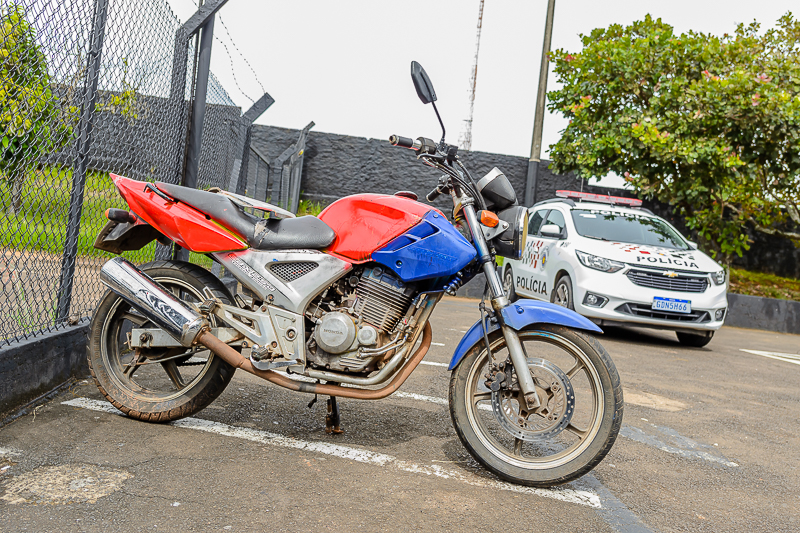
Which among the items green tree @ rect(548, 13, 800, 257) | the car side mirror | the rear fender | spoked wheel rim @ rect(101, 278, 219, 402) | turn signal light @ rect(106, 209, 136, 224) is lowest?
spoked wheel rim @ rect(101, 278, 219, 402)

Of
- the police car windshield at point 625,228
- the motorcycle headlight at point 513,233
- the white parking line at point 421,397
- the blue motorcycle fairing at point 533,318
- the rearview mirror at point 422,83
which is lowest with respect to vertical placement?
the white parking line at point 421,397

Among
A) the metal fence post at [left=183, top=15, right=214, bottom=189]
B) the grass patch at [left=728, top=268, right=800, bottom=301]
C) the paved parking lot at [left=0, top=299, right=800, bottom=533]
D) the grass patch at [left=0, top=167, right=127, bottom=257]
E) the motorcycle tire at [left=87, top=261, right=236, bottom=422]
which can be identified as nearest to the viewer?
the paved parking lot at [left=0, top=299, right=800, bottom=533]

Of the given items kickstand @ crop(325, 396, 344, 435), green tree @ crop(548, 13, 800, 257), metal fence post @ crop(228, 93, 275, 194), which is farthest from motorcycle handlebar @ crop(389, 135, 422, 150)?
green tree @ crop(548, 13, 800, 257)

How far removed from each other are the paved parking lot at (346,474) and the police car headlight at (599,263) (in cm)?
368

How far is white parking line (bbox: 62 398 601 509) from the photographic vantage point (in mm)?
3100

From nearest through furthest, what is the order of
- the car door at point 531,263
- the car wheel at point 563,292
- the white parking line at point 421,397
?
the white parking line at point 421,397
the car wheel at point 563,292
the car door at point 531,263

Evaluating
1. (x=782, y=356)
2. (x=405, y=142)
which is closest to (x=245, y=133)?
(x=405, y=142)

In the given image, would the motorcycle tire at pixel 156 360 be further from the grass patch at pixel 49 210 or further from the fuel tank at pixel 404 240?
the fuel tank at pixel 404 240

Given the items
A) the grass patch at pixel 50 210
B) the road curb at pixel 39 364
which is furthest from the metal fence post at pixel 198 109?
the road curb at pixel 39 364

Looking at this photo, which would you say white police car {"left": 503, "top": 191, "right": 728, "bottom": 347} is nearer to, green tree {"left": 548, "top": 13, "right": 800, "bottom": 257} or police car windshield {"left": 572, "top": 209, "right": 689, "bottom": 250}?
police car windshield {"left": 572, "top": 209, "right": 689, "bottom": 250}

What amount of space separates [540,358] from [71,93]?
116 inches

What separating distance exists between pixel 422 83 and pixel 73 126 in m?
2.09

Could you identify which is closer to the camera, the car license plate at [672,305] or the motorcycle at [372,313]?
the motorcycle at [372,313]

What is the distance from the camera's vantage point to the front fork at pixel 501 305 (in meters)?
3.18
